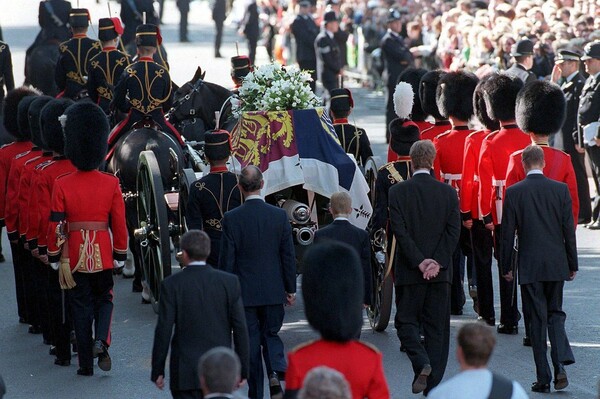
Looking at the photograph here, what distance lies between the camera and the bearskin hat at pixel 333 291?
5809 mm

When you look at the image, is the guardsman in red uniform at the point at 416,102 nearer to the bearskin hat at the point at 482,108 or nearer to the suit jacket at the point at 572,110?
the bearskin hat at the point at 482,108

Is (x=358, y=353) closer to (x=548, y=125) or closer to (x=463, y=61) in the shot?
(x=548, y=125)

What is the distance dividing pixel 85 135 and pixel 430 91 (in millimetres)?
3446

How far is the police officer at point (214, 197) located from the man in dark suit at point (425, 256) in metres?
1.13

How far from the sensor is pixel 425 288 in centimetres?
836

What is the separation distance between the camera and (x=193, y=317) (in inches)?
272

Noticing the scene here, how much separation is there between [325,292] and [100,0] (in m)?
32.5

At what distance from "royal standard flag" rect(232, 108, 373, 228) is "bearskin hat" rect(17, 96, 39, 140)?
64.4 inches

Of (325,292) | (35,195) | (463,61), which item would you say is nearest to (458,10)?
(463,61)

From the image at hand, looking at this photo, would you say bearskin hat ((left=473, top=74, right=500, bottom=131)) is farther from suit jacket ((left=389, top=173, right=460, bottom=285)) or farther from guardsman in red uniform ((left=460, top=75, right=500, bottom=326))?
suit jacket ((left=389, top=173, right=460, bottom=285))

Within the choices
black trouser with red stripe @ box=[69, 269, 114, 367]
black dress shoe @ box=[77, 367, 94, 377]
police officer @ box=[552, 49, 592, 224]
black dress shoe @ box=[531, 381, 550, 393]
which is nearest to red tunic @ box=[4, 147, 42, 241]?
black trouser with red stripe @ box=[69, 269, 114, 367]

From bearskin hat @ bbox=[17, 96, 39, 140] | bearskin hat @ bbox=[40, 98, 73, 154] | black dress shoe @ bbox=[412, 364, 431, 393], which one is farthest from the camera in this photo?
bearskin hat @ bbox=[17, 96, 39, 140]

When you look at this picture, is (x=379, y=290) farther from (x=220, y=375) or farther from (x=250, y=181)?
(x=220, y=375)

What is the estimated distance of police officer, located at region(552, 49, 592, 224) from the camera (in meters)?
14.2
